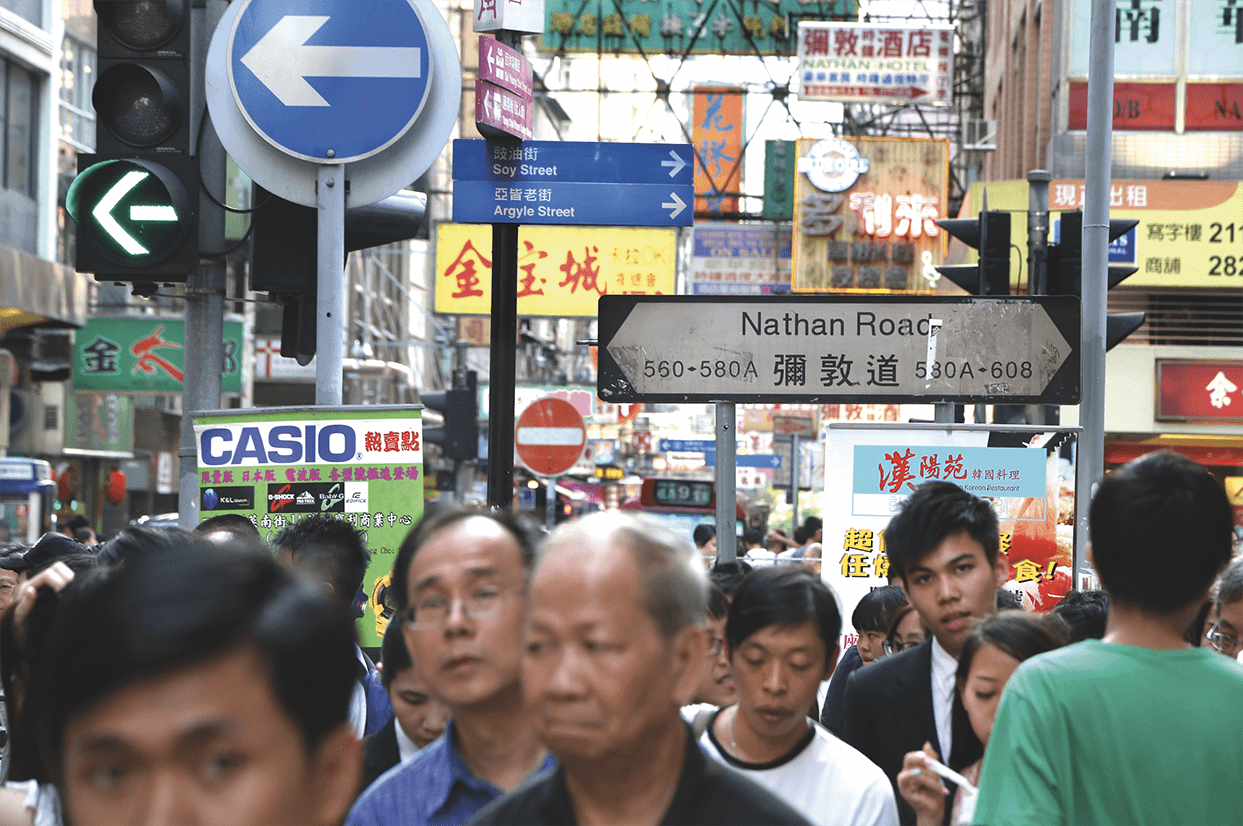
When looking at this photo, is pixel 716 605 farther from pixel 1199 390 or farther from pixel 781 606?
pixel 1199 390

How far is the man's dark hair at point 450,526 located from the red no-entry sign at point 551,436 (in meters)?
10.5

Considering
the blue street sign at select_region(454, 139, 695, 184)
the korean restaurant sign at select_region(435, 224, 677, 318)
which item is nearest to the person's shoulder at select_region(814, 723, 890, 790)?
the blue street sign at select_region(454, 139, 695, 184)

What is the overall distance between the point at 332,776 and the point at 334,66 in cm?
415

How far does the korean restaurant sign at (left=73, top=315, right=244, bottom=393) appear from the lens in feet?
66.8

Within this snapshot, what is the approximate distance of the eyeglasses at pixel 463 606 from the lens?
2.72 m

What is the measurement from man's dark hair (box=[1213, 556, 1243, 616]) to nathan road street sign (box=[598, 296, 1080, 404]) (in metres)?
2.39

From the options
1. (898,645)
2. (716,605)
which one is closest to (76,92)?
(898,645)

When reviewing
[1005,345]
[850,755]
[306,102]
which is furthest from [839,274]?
[850,755]

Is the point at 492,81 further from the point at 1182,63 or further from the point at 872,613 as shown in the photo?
the point at 1182,63

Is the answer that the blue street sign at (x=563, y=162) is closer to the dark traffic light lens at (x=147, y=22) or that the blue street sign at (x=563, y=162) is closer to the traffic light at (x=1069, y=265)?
the dark traffic light lens at (x=147, y=22)

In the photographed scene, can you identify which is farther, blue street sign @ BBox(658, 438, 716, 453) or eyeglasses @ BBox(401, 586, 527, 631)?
blue street sign @ BBox(658, 438, 716, 453)

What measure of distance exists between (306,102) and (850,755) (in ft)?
10.9

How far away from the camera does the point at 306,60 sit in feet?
17.5

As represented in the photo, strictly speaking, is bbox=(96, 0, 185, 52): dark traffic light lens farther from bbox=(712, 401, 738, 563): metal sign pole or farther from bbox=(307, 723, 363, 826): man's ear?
bbox=(307, 723, 363, 826): man's ear
